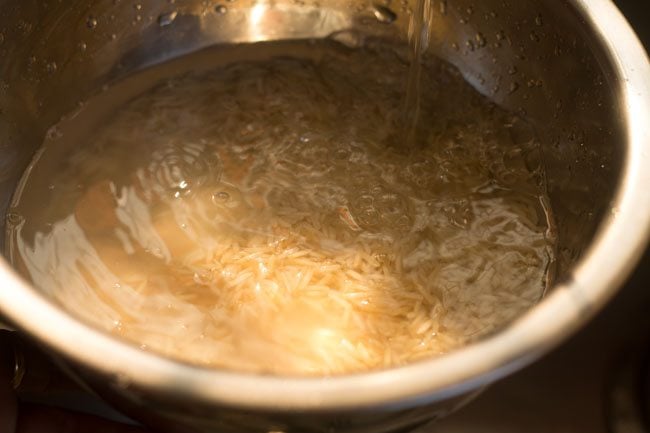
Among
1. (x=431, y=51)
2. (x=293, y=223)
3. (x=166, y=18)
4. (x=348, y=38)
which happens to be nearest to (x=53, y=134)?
(x=166, y=18)

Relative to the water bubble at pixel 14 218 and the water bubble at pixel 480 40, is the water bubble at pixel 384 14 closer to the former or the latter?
the water bubble at pixel 480 40

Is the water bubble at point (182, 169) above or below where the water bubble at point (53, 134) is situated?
below

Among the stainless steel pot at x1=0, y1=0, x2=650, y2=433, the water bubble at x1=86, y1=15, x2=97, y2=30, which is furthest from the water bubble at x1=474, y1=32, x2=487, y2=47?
the water bubble at x1=86, y1=15, x2=97, y2=30

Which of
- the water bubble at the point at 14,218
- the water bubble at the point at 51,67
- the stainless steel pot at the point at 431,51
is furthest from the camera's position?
the water bubble at the point at 51,67

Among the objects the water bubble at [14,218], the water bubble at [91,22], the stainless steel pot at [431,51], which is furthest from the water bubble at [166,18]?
the water bubble at [14,218]

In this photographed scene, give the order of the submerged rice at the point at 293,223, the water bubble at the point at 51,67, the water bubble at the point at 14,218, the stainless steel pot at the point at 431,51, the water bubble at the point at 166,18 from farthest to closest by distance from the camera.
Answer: the water bubble at the point at 166,18 < the water bubble at the point at 51,67 < the water bubble at the point at 14,218 < the submerged rice at the point at 293,223 < the stainless steel pot at the point at 431,51

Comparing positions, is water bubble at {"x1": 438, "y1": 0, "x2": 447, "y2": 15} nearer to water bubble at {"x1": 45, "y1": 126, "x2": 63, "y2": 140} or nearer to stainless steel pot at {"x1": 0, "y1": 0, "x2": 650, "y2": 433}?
stainless steel pot at {"x1": 0, "y1": 0, "x2": 650, "y2": 433}

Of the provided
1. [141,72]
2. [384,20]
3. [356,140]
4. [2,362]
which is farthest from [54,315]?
[384,20]

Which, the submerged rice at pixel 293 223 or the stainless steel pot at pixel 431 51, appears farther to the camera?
the submerged rice at pixel 293 223
